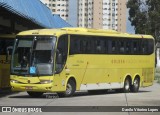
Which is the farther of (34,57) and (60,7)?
(60,7)

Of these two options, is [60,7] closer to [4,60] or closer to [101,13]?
[101,13]

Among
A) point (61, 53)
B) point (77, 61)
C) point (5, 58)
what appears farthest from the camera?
point (5, 58)

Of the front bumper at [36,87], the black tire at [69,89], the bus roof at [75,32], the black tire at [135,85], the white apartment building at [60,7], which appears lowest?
the black tire at [135,85]

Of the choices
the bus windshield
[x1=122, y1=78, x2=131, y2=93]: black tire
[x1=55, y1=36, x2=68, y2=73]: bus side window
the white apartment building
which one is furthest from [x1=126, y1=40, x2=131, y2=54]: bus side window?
the white apartment building

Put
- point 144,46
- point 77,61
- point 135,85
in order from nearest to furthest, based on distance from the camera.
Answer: point 77,61, point 135,85, point 144,46

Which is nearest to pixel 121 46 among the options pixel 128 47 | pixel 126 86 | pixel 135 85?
pixel 128 47

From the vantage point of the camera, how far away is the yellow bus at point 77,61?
878 inches

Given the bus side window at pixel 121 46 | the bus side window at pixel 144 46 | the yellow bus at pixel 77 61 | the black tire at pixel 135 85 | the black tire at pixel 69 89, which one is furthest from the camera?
the bus side window at pixel 144 46

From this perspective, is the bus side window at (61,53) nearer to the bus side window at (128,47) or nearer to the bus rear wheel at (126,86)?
the bus side window at (128,47)

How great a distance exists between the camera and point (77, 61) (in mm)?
24125

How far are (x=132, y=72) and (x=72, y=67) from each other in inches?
231

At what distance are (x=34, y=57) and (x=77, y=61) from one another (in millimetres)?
2528

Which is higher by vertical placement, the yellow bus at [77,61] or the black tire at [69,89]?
the yellow bus at [77,61]

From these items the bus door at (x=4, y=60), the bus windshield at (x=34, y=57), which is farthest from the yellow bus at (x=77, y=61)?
the bus door at (x=4, y=60)
